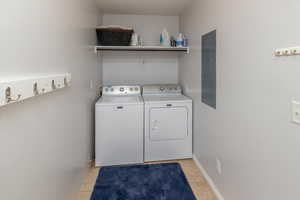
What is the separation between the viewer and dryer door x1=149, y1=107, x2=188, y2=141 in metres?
2.51

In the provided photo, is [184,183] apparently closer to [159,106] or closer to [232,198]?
[232,198]

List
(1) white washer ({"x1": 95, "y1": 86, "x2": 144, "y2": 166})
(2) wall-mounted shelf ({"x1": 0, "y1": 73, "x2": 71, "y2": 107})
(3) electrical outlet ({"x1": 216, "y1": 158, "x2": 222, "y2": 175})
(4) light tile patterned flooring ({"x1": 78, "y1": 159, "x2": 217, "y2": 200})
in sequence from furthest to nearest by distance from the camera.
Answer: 1. (1) white washer ({"x1": 95, "y1": 86, "x2": 144, "y2": 166})
2. (4) light tile patterned flooring ({"x1": 78, "y1": 159, "x2": 217, "y2": 200})
3. (3) electrical outlet ({"x1": 216, "y1": 158, "x2": 222, "y2": 175})
4. (2) wall-mounted shelf ({"x1": 0, "y1": 73, "x2": 71, "y2": 107})

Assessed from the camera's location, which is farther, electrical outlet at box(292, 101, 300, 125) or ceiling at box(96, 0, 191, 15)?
ceiling at box(96, 0, 191, 15)

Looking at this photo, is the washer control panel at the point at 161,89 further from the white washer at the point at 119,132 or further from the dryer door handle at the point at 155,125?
the dryer door handle at the point at 155,125

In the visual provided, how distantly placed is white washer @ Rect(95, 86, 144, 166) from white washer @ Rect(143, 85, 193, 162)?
112mm

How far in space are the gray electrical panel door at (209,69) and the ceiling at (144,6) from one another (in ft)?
3.08

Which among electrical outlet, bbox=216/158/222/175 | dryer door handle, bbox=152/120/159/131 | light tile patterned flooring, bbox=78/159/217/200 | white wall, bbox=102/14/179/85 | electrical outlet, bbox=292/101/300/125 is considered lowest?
light tile patterned flooring, bbox=78/159/217/200

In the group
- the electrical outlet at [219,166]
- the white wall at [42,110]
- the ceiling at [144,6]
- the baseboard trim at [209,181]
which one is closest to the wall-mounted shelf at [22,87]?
the white wall at [42,110]

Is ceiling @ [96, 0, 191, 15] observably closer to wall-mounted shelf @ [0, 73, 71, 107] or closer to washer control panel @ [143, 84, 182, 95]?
washer control panel @ [143, 84, 182, 95]

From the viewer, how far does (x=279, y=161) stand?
1.04 m

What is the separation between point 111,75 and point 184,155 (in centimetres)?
182

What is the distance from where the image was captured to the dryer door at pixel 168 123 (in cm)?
251

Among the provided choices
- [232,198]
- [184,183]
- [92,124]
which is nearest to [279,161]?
[232,198]

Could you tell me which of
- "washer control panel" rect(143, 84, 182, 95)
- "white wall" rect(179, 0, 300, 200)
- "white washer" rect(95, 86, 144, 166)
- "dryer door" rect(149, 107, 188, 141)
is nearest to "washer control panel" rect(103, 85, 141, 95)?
"washer control panel" rect(143, 84, 182, 95)
